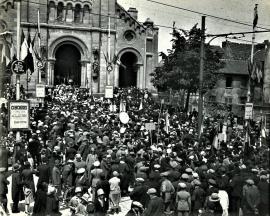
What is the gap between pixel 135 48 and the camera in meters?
42.0

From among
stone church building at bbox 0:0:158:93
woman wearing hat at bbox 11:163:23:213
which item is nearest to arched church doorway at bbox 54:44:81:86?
stone church building at bbox 0:0:158:93

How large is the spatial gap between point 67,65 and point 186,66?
476 inches

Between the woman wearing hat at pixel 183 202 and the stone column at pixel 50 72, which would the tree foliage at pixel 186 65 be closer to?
the stone column at pixel 50 72

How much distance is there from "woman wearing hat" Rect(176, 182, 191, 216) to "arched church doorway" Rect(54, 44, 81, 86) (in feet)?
99.8

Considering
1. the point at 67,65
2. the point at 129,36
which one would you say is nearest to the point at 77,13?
the point at 67,65

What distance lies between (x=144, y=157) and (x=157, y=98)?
26.6 meters

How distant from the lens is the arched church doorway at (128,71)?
141ft

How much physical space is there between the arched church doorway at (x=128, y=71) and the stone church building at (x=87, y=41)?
108mm

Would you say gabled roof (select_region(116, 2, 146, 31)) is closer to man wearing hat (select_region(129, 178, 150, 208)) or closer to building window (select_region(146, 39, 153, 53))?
building window (select_region(146, 39, 153, 53))

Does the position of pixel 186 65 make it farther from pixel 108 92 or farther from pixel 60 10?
pixel 60 10

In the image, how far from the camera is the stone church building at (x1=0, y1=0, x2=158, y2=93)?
129 ft

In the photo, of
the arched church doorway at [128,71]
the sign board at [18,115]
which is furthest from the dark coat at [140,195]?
the arched church doorway at [128,71]

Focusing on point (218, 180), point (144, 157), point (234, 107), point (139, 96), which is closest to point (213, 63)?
point (139, 96)

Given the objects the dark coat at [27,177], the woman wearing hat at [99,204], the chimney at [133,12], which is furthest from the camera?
the chimney at [133,12]
